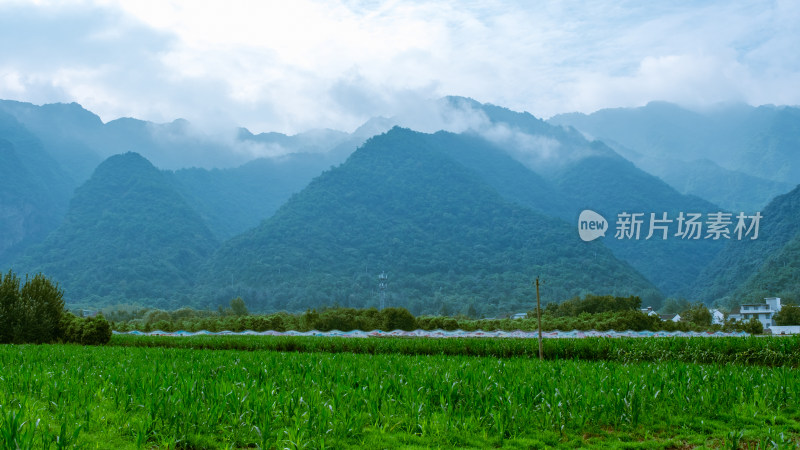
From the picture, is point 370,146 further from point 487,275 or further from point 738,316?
point 738,316

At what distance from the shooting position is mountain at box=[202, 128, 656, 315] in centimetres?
8881

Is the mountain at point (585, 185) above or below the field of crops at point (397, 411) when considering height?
above

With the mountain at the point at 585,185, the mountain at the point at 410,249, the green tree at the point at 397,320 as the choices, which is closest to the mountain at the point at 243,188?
the mountain at the point at 410,249

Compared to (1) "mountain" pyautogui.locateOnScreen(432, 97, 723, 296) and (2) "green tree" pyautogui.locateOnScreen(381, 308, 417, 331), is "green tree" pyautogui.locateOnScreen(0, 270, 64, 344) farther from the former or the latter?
(1) "mountain" pyautogui.locateOnScreen(432, 97, 723, 296)

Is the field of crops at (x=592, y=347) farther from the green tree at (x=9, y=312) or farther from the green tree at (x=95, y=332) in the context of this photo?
the green tree at (x=9, y=312)

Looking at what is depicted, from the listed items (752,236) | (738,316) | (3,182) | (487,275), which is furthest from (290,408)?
(3,182)

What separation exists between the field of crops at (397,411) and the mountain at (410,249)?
71345 millimetres

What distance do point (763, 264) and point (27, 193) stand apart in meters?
152

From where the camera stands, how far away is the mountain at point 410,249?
291 feet

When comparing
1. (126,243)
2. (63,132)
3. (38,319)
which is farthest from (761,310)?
(63,132)

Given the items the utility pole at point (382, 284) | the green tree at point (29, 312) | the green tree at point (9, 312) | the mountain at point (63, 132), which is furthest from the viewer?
the mountain at point (63, 132)

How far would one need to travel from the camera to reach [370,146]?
141m

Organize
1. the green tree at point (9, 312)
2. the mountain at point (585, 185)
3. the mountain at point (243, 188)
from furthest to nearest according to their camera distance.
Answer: the mountain at point (243, 188), the mountain at point (585, 185), the green tree at point (9, 312)

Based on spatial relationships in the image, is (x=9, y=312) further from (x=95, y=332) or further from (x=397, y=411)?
(x=397, y=411)
